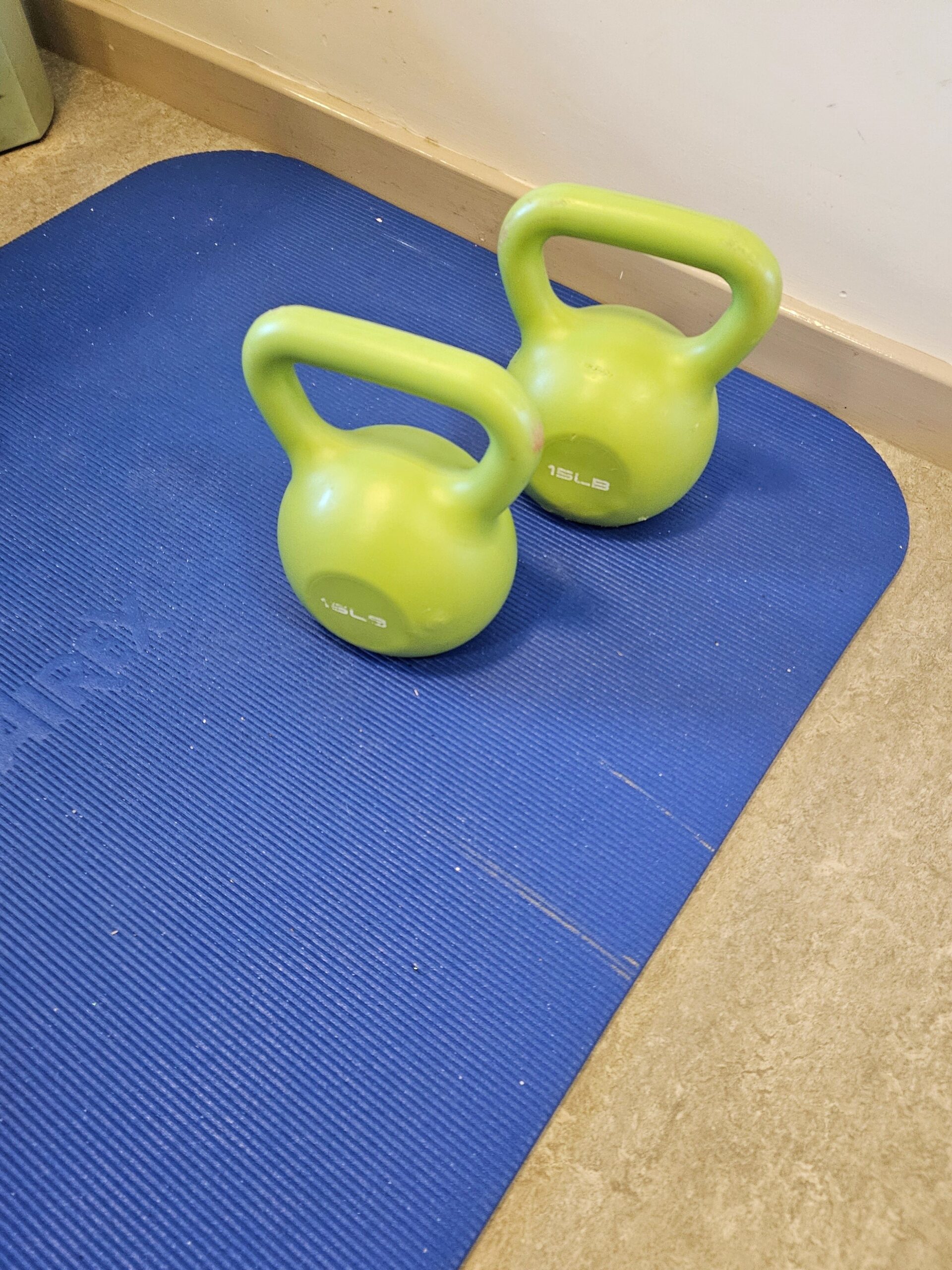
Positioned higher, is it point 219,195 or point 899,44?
point 899,44

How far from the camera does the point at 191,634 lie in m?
1.20

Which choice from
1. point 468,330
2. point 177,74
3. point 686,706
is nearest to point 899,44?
point 468,330

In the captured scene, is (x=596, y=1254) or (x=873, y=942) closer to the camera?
(x=596, y=1254)

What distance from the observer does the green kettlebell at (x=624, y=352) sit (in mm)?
1057

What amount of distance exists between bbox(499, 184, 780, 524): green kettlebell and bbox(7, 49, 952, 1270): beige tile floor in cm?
32

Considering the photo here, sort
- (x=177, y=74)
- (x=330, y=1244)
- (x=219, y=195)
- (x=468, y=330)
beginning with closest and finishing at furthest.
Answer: (x=330, y=1244), (x=468, y=330), (x=219, y=195), (x=177, y=74)

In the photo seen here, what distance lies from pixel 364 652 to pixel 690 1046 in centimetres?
52

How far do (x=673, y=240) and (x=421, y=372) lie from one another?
31 centimetres

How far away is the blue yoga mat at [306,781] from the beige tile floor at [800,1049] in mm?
34

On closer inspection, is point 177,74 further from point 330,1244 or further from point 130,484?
point 330,1244

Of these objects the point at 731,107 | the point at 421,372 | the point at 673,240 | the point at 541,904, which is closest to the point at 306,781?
the point at 541,904

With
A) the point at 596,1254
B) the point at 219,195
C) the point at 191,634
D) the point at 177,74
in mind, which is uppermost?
the point at 177,74

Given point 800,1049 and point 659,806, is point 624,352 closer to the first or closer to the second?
point 659,806

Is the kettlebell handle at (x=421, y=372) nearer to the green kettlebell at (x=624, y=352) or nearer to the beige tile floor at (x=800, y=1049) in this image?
the green kettlebell at (x=624, y=352)
